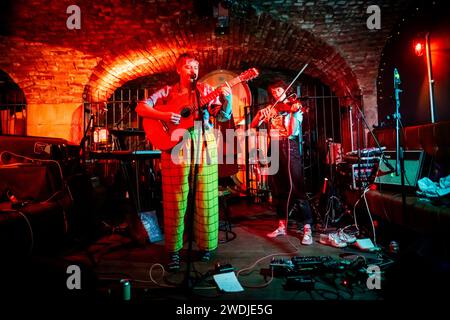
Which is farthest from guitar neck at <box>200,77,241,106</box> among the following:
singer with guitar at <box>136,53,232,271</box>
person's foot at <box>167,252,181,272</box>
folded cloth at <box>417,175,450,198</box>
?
folded cloth at <box>417,175,450,198</box>

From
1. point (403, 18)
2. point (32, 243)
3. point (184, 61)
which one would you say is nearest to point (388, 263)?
point (184, 61)

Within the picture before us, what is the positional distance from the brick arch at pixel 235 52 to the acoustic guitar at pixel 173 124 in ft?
12.2

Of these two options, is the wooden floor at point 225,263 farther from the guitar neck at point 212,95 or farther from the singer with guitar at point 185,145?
the guitar neck at point 212,95

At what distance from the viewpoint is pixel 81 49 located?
5621 millimetres

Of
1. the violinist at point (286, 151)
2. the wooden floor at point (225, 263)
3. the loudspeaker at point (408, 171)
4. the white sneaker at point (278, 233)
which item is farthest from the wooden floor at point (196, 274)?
the loudspeaker at point (408, 171)

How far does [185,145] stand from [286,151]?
162cm

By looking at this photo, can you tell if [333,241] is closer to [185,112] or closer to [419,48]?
[185,112]

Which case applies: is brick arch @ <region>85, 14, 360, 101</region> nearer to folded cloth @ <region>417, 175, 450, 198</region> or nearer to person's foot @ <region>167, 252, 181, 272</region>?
folded cloth @ <region>417, 175, 450, 198</region>

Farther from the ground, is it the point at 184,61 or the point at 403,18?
the point at 403,18

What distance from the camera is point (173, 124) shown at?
2.47 metres

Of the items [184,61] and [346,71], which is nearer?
[184,61]

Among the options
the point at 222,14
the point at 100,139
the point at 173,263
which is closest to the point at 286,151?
the point at 173,263
